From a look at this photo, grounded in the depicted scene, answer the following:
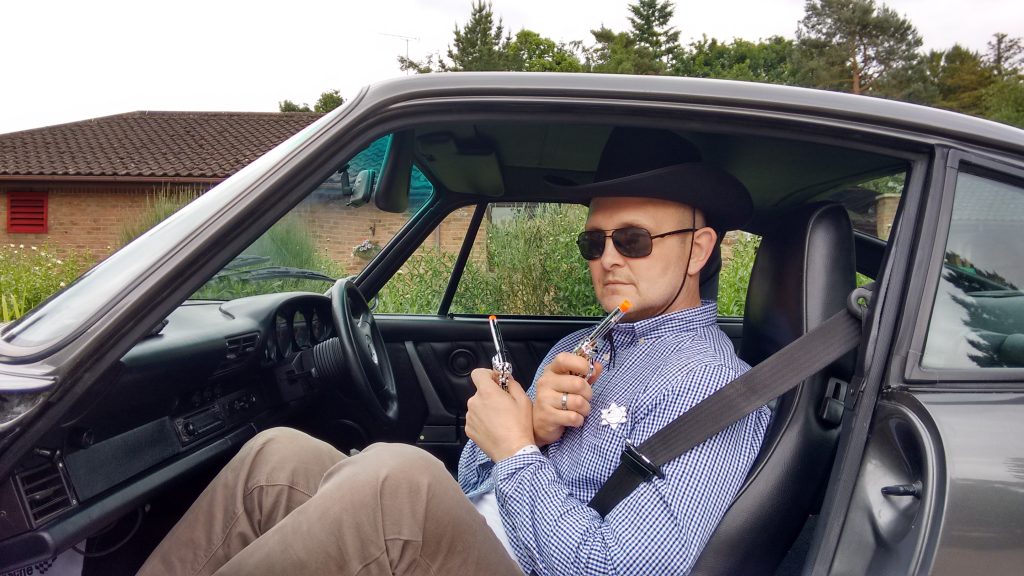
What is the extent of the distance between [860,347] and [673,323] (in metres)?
0.58

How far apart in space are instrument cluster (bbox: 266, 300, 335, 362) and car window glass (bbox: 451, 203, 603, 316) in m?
0.85

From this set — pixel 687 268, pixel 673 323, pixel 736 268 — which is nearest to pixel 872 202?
Answer: pixel 687 268

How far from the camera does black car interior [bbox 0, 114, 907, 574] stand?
1.48 metres

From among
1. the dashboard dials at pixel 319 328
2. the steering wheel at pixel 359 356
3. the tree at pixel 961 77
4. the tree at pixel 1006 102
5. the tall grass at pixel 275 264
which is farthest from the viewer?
the tree at pixel 961 77

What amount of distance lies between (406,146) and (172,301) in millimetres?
1074

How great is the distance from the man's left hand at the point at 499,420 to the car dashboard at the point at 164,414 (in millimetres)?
717

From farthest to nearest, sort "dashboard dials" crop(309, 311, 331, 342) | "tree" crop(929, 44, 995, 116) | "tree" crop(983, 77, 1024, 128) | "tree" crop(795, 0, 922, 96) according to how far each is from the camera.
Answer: "tree" crop(795, 0, 922, 96) < "tree" crop(929, 44, 995, 116) < "tree" crop(983, 77, 1024, 128) < "dashboard dials" crop(309, 311, 331, 342)

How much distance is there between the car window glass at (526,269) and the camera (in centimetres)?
350

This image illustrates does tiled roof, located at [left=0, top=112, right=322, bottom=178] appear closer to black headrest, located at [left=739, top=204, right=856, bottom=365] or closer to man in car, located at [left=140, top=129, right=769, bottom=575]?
man in car, located at [left=140, top=129, right=769, bottom=575]

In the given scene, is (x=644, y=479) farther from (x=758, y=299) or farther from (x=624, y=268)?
(x=758, y=299)

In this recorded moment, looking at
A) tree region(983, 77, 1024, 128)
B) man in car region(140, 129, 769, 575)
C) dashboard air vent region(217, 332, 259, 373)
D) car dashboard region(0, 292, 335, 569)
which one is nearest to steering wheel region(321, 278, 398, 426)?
car dashboard region(0, 292, 335, 569)

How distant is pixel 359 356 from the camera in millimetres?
2475

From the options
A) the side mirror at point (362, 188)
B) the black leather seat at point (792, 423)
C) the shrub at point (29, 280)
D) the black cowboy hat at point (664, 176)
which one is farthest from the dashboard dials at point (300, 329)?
the shrub at point (29, 280)

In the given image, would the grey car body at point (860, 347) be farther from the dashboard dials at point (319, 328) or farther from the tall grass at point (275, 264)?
the dashboard dials at point (319, 328)
